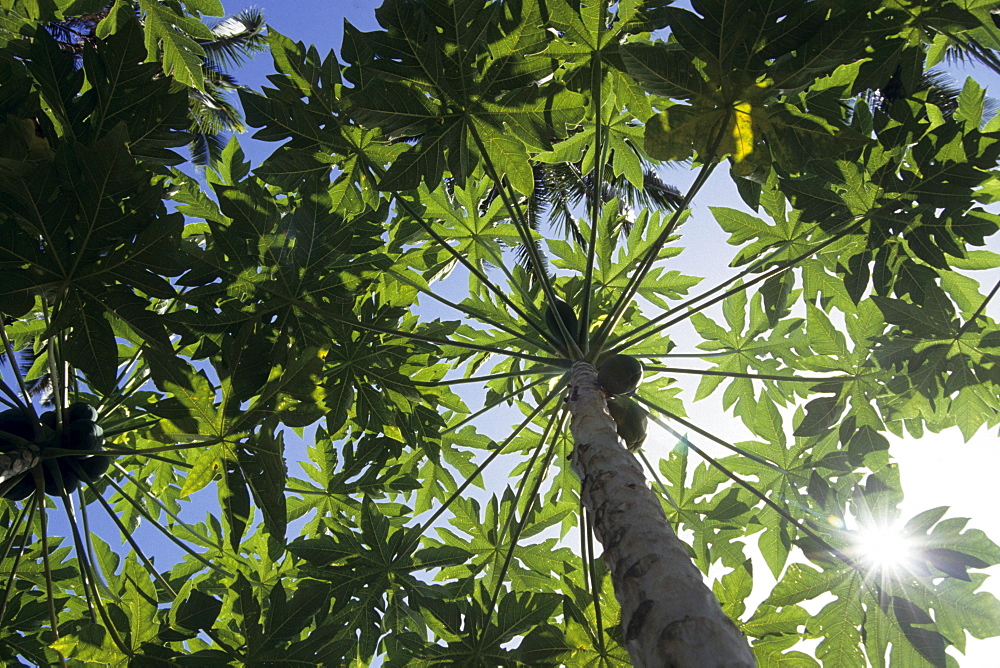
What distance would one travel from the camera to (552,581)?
3789 mm

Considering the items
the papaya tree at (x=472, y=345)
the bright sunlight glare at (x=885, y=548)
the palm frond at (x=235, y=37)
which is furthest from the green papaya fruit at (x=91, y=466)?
the palm frond at (x=235, y=37)

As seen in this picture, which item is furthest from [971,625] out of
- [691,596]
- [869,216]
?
[691,596]

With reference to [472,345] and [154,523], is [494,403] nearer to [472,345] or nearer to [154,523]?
[472,345]

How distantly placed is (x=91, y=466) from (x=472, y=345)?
185 centimetres

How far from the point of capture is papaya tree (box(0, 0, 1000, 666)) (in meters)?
2.58

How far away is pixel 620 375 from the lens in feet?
9.71

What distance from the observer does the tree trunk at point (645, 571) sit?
1.57 meters

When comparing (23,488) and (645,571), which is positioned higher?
(23,488)

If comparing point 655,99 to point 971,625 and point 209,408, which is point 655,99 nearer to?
point 209,408

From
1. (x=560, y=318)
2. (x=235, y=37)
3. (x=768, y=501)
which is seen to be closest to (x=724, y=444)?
(x=768, y=501)

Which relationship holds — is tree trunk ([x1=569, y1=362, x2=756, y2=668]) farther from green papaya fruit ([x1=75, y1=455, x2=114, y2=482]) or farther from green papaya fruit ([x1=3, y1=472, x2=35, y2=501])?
green papaya fruit ([x1=3, y1=472, x2=35, y2=501])

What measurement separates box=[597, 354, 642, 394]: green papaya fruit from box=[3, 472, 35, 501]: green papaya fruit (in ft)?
8.41

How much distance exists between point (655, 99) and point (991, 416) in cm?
262

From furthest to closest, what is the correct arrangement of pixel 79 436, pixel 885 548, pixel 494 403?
pixel 494 403, pixel 885 548, pixel 79 436
